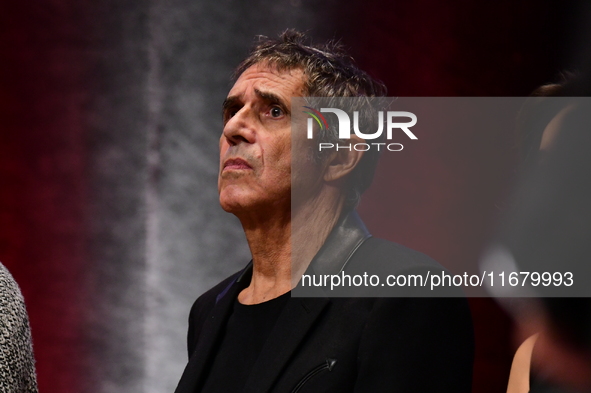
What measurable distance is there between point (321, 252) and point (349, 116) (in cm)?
37

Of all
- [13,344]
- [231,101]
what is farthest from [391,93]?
[13,344]

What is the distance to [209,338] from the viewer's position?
1780mm

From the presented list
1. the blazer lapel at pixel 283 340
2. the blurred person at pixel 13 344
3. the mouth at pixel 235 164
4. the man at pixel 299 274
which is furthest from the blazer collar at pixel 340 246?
the blurred person at pixel 13 344

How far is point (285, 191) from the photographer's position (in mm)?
1724

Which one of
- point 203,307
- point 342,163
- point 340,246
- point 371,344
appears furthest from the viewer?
point 203,307

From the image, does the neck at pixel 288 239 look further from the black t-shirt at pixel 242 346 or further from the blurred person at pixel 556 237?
the blurred person at pixel 556 237

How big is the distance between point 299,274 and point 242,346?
220 millimetres

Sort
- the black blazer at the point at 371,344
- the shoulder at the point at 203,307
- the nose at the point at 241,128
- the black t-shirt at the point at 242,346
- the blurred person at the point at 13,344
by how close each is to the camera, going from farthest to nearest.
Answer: the shoulder at the point at 203,307, the nose at the point at 241,128, the black t-shirt at the point at 242,346, the black blazer at the point at 371,344, the blurred person at the point at 13,344

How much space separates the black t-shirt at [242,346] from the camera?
163cm

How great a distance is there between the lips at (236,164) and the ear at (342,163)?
21cm

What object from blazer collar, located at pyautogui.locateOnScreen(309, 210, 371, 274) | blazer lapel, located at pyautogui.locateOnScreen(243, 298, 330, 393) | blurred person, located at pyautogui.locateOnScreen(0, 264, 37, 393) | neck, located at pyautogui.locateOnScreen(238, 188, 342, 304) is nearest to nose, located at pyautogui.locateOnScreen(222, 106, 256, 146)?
neck, located at pyautogui.locateOnScreen(238, 188, 342, 304)

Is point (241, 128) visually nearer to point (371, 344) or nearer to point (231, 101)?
point (231, 101)

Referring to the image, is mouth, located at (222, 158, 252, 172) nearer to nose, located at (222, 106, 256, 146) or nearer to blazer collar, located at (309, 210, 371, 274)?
nose, located at (222, 106, 256, 146)

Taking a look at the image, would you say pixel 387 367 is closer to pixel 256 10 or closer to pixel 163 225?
pixel 163 225
